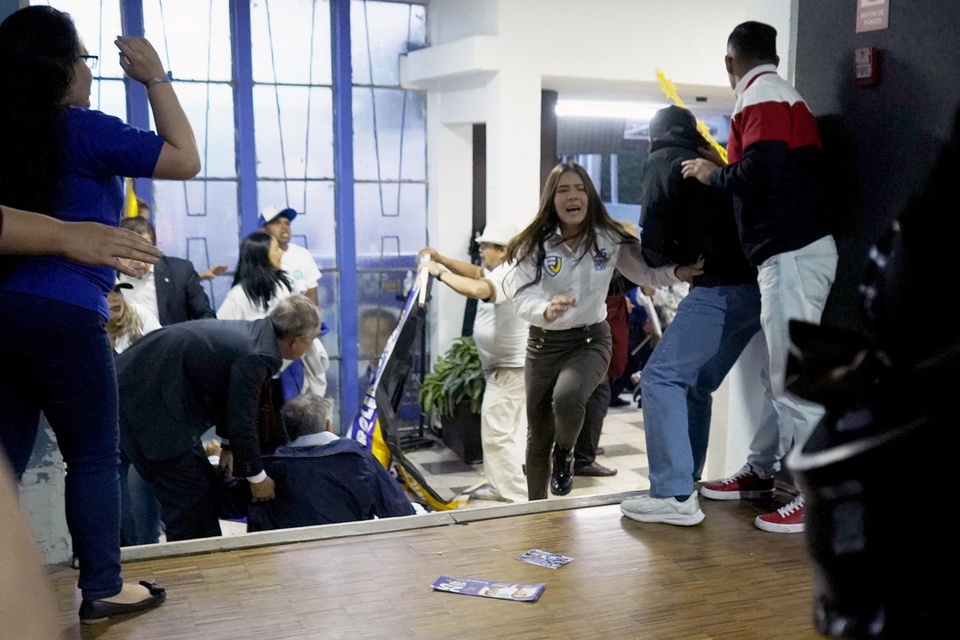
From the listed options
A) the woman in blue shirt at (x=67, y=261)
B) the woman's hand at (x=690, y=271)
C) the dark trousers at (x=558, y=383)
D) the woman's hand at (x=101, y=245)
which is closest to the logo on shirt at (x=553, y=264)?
the dark trousers at (x=558, y=383)

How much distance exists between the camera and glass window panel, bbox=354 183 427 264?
8.73 meters

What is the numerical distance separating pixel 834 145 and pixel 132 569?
2785 mm

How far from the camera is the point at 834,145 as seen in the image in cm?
362

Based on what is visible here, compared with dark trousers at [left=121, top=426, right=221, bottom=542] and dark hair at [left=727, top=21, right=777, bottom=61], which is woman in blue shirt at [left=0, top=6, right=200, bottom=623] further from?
dark hair at [left=727, top=21, right=777, bottom=61]

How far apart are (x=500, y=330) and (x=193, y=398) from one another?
2.52 m

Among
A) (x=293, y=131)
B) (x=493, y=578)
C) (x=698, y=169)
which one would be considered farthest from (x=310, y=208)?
(x=493, y=578)

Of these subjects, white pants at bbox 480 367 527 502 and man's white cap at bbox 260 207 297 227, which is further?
man's white cap at bbox 260 207 297 227

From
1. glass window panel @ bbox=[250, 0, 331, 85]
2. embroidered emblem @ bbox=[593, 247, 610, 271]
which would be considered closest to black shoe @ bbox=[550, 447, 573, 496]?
embroidered emblem @ bbox=[593, 247, 610, 271]

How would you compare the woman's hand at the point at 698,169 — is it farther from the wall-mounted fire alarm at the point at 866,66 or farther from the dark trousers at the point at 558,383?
the dark trousers at the point at 558,383

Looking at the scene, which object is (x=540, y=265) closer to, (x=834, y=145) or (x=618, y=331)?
(x=834, y=145)

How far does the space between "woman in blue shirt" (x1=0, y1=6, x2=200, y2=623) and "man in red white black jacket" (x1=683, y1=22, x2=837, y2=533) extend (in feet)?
5.75

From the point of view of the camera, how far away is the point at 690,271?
143 inches

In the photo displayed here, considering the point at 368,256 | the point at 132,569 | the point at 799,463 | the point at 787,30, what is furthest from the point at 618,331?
the point at 799,463

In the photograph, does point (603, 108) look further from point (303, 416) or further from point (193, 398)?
point (193, 398)
